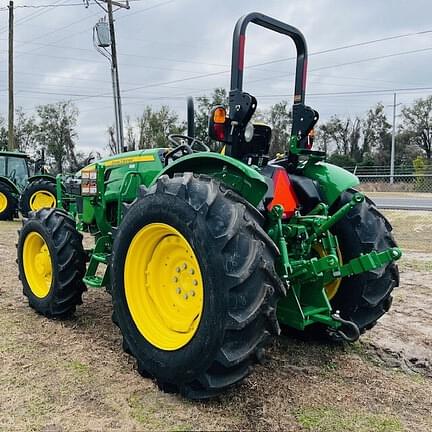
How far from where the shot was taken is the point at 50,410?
278 centimetres

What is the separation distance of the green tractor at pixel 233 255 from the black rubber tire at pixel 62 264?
1 centimetres

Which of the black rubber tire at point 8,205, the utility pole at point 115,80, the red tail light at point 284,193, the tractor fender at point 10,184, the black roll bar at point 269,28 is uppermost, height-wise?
the utility pole at point 115,80

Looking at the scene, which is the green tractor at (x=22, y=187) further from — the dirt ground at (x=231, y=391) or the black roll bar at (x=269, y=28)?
the black roll bar at (x=269, y=28)

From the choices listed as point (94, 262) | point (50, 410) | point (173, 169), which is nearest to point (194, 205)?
point (173, 169)

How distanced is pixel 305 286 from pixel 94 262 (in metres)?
1.91

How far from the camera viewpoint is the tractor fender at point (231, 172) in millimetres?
2883

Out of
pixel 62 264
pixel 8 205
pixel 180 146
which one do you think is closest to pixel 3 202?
pixel 8 205

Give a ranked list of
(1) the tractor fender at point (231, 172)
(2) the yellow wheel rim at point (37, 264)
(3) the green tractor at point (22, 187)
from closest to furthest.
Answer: (1) the tractor fender at point (231, 172) < (2) the yellow wheel rim at point (37, 264) < (3) the green tractor at point (22, 187)

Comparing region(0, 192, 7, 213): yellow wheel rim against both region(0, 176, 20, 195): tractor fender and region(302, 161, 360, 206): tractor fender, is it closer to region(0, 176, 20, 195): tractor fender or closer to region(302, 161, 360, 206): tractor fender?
region(0, 176, 20, 195): tractor fender

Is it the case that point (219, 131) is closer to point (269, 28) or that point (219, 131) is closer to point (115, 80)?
point (269, 28)

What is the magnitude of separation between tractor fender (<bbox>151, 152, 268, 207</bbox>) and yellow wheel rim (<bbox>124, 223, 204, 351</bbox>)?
466 mm

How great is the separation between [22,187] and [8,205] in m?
1.01

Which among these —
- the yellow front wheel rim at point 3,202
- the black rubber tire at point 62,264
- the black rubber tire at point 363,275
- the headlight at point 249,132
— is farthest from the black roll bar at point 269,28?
the yellow front wheel rim at point 3,202

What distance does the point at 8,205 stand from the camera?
13891 mm
